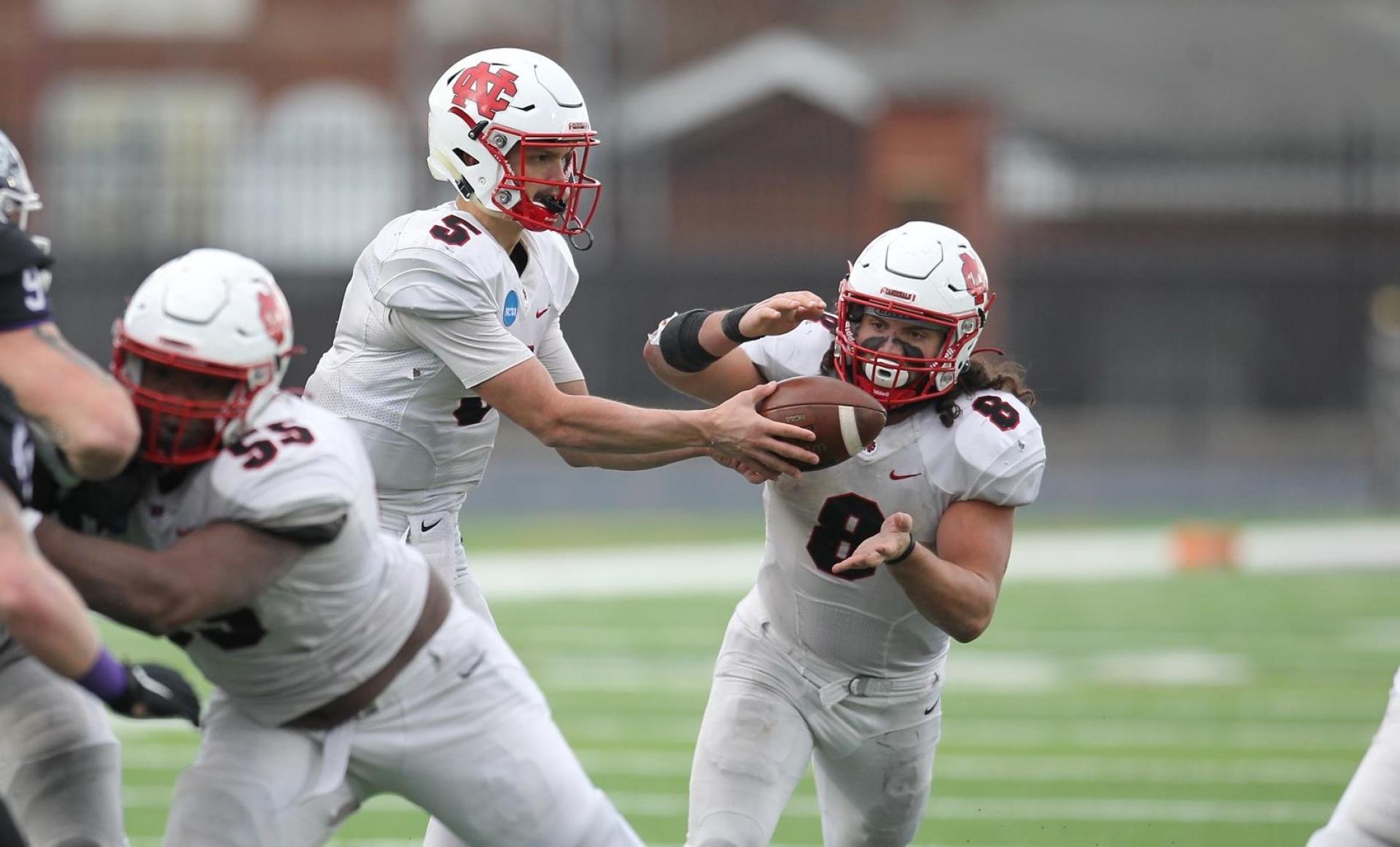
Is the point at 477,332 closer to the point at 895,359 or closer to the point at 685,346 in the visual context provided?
the point at 685,346

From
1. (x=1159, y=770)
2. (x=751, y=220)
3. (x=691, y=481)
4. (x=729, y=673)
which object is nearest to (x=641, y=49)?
(x=751, y=220)

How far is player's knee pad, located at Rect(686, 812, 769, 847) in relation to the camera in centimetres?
379

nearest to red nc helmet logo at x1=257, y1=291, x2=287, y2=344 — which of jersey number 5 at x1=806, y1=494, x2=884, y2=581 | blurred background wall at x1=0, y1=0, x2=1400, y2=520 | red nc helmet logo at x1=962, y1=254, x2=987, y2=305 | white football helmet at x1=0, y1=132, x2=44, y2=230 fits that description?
white football helmet at x1=0, y1=132, x2=44, y2=230

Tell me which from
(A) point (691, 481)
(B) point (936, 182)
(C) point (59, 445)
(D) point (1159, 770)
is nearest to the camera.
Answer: (C) point (59, 445)

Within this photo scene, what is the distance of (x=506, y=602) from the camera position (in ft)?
32.0

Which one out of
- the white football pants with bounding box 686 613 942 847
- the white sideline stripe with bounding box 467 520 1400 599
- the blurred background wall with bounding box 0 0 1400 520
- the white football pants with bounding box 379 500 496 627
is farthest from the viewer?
the blurred background wall with bounding box 0 0 1400 520

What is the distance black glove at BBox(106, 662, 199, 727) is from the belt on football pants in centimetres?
18

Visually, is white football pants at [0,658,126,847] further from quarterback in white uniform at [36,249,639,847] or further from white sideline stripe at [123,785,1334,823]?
white sideline stripe at [123,785,1334,823]

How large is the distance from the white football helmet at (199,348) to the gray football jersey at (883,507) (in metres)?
1.25

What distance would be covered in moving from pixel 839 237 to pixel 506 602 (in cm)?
913

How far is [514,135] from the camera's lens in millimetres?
4121

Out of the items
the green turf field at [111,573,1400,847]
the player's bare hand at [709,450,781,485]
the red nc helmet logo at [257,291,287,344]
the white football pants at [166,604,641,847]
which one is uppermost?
the red nc helmet logo at [257,291,287,344]

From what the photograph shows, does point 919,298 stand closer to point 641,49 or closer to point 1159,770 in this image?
point 1159,770

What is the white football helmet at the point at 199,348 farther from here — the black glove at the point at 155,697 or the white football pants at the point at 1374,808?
the white football pants at the point at 1374,808
